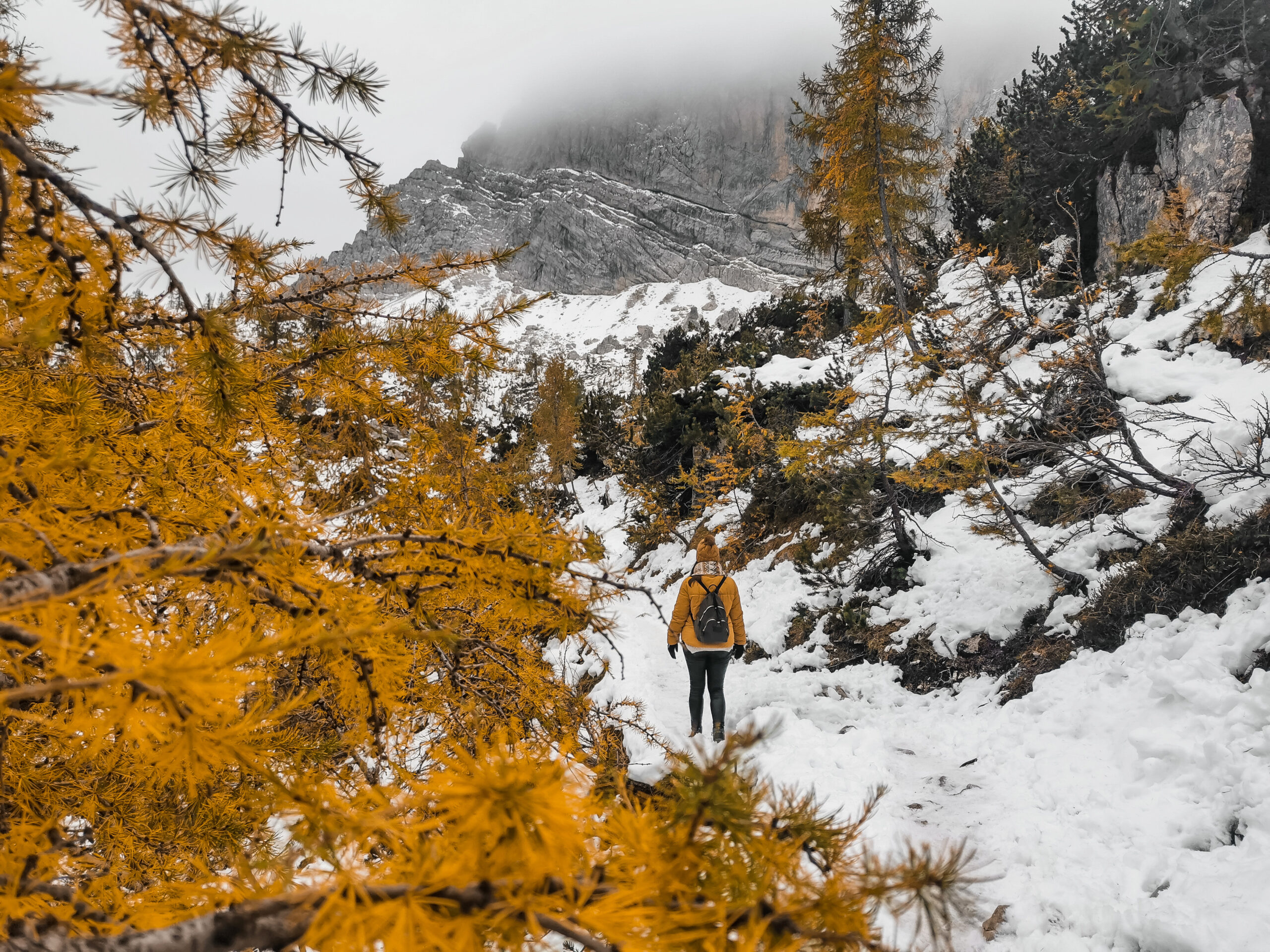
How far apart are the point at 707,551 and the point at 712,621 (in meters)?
0.68

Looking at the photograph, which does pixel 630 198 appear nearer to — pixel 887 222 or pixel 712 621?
pixel 887 222

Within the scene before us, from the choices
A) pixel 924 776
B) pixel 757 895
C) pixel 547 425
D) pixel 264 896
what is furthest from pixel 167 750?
pixel 547 425

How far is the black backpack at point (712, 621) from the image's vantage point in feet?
15.1

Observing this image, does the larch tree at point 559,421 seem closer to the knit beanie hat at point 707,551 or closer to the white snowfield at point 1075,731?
the white snowfield at point 1075,731

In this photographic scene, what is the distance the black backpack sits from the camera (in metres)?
4.60

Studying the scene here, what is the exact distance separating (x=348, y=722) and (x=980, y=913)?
127 inches

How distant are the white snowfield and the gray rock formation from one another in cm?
260

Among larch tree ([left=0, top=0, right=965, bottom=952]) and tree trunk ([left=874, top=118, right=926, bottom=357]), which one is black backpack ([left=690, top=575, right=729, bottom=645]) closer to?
larch tree ([left=0, top=0, right=965, bottom=952])

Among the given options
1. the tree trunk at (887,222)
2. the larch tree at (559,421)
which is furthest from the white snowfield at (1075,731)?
the larch tree at (559,421)

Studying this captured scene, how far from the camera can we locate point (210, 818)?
2.22 m

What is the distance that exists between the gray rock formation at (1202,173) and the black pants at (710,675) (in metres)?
9.00

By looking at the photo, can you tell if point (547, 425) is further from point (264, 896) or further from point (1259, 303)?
point (264, 896)

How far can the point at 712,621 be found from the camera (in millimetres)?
4605

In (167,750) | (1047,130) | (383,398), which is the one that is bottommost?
(167,750)
